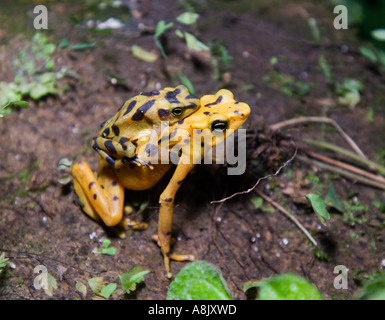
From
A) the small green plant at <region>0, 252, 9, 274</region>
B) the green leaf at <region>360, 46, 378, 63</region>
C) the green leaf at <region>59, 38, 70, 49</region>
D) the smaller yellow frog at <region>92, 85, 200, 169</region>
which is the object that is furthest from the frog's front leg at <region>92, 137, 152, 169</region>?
the green leaf at <region>360, 46, 378, 63</region>

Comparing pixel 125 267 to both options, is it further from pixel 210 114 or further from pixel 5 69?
pixel 5 69

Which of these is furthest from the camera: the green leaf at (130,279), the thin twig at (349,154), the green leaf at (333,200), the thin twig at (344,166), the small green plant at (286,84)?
the small green plant at (286,84)

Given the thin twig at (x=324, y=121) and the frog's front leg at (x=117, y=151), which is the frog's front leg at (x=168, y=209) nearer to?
the frog's front leg at (x=117, y=151)

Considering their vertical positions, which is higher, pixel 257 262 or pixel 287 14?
pixel 287 14

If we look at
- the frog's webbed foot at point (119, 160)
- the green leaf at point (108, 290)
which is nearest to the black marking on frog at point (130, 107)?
the frog's webbed foot at point (119, 160)

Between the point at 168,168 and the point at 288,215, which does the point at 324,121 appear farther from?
the point at 168,168
